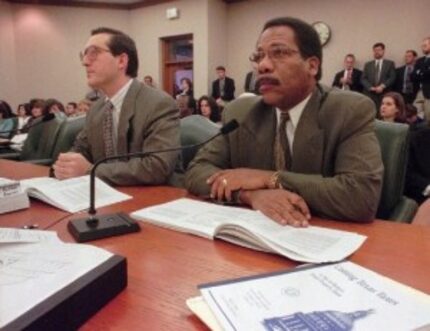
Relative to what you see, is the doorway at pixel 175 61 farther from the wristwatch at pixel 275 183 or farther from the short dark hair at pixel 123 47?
the wristwatch at pixel 275 183

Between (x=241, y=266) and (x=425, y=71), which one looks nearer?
(x=241, y=266)

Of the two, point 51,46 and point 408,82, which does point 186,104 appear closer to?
point 408,82

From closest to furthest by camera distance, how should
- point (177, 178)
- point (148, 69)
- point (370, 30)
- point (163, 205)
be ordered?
point (163, 205), point (177, 178), point (370, 30), point (148, 69)

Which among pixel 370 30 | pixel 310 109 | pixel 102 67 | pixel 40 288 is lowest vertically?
pixel 40 288

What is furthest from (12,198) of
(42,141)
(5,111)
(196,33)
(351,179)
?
(5,111)

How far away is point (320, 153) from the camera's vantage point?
1.31 meters

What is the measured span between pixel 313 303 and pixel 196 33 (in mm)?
7963

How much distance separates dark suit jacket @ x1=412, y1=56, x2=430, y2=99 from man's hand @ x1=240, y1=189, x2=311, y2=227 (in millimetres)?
→ 5664

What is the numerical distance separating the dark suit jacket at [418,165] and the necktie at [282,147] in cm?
142

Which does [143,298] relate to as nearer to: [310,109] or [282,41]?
[310,109]

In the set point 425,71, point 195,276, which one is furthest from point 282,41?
point 425,71

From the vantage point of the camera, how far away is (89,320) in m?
0.60

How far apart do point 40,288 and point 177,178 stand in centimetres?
118

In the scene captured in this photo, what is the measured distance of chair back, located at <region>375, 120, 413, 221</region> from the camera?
1.41 meters
